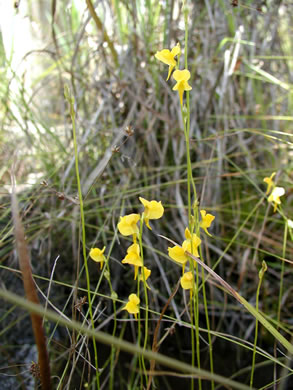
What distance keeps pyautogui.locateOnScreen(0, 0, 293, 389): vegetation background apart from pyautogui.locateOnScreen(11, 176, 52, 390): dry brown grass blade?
48 centimetres

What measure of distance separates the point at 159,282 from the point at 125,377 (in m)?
0.32

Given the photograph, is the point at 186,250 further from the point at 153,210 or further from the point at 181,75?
the point at 181,75

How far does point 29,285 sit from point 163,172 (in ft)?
2.70

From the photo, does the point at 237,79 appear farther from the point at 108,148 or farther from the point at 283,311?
the point at 283,311

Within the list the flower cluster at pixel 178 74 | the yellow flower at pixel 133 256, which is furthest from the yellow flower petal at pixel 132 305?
the flower cluster at pixel 178 74

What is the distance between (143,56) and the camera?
1.37 m

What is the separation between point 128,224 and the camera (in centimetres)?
56

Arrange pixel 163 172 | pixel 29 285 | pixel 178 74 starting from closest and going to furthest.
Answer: pixel 29 285, pixel 178 74, pixel 163 172

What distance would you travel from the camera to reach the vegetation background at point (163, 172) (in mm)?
1088

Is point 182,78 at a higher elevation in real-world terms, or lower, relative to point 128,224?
higher

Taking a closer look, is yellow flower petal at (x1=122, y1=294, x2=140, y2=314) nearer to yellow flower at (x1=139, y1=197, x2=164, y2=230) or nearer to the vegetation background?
yellow flower at (x1=139, y1=197, x2=164, y2=230)

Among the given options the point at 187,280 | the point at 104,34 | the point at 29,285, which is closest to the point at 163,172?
the point at 104,34

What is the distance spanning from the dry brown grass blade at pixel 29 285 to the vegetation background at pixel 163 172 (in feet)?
1.58

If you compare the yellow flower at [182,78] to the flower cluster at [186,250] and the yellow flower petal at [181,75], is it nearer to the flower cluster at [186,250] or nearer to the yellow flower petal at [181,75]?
the yellow flower petal at [181,75]
